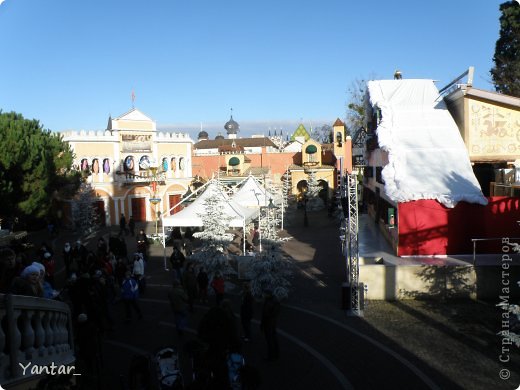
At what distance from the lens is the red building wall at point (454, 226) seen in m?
15.1

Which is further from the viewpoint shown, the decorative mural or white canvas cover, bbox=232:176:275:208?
white canvas cover, bbox=232:176:275:208

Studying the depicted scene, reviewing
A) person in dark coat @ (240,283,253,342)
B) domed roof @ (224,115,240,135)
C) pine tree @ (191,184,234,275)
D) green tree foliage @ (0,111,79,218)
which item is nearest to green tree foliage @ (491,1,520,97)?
pine tree @ (191,184,234,275)

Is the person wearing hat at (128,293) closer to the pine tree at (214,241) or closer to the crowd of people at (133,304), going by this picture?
the crowd of people at (133,304)

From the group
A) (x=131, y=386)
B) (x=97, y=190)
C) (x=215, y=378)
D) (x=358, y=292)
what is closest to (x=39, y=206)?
(x=97, y=190)

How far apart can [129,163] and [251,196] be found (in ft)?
52.7

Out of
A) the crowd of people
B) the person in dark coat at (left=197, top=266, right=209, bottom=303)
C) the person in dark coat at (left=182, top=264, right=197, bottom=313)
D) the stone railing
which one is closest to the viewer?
the crowd of people

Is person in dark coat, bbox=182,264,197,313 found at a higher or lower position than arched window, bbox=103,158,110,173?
lower

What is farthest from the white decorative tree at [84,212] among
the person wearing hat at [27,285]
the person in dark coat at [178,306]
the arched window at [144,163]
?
the person wearing hat at [27,285]

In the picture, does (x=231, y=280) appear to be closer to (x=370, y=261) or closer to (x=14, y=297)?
(x=370, y=261)

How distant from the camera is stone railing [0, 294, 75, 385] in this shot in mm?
4834

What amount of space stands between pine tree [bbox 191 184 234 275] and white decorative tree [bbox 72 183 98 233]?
1925 cm

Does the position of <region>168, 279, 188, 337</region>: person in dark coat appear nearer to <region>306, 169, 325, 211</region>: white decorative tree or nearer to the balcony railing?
the balcony railing

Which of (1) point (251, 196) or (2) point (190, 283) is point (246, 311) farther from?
(1) point (251, 196)

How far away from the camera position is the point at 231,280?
16500mm
